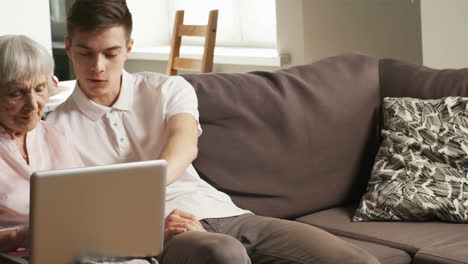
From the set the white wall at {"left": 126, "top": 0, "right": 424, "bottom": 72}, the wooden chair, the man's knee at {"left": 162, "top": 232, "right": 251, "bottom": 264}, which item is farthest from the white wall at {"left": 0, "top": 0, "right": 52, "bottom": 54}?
the man's knee at {"left": 162, "top": 232, "right": 251, "bottom": 264}

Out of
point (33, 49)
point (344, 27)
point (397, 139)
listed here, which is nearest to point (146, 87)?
point (33, 49)

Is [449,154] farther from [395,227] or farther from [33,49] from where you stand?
[33,49]

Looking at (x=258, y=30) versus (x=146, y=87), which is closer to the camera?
(x=146, y=87)

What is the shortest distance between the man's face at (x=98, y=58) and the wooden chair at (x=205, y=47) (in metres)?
2.08

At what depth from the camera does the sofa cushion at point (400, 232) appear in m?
2.04

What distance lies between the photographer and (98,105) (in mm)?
1956

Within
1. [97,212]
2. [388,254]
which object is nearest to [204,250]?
[97,212]

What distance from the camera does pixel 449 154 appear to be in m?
2.26

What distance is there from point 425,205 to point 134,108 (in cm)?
85

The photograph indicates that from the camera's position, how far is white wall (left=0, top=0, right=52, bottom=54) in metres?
3.61

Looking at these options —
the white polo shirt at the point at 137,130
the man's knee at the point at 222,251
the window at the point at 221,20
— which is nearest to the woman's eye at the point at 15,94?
the white polo shirt at the point at 137,130

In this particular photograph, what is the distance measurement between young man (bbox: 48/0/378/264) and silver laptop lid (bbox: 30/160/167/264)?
0.35 meters

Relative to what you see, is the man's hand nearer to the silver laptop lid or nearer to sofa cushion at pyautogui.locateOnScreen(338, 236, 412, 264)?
the silver laptop lid

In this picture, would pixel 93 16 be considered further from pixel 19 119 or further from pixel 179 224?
pixel 179 224
